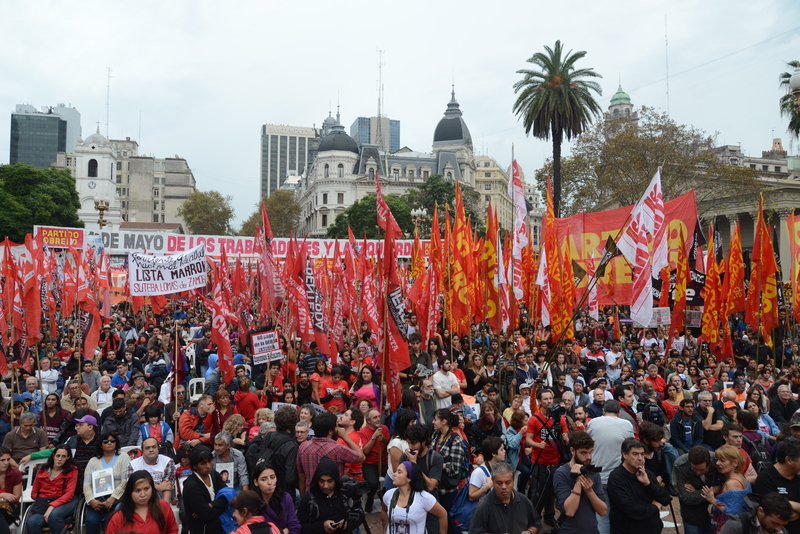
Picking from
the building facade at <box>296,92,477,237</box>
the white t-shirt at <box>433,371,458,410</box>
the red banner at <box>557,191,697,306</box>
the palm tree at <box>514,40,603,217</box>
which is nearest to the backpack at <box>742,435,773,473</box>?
the white t-shirt at <box>433,371,458,410</box>

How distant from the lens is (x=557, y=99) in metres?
33.8

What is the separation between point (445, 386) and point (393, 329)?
5.04 ft

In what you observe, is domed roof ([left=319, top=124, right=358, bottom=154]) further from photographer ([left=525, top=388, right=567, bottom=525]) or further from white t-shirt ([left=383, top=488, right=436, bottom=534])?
white t-shirt ([left=383, top=488, right=436, bottom=534])

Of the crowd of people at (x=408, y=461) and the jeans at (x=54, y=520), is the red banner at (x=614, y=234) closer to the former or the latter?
the crowd of people at (x=408, y=461)

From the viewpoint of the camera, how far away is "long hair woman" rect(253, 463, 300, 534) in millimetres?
5078

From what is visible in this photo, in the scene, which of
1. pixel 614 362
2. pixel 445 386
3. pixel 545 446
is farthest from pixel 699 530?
pixel 614 362

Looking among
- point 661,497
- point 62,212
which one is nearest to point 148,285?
point 661,497

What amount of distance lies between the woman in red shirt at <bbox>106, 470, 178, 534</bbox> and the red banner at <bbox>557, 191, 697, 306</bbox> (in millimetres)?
10800

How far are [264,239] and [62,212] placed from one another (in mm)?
55806

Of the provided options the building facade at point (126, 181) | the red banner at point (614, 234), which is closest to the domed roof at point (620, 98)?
the building facade at point (126, 181)

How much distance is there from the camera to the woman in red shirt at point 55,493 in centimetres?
627

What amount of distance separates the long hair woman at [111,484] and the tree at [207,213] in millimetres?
82498

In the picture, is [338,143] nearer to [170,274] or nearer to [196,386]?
[196,386]

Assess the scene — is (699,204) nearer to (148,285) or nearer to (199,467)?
(148,285)
